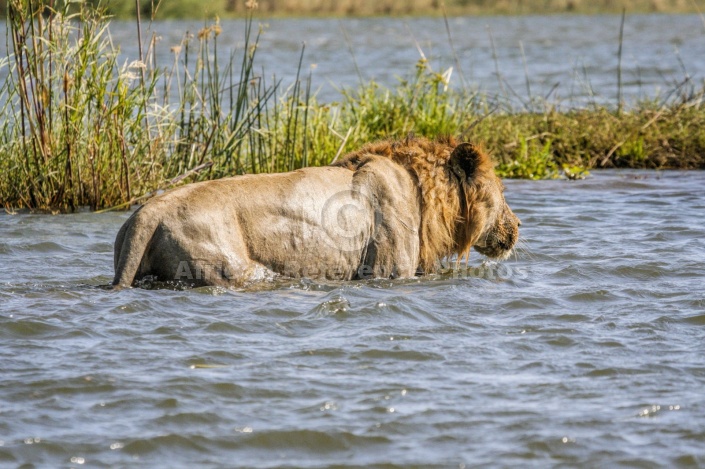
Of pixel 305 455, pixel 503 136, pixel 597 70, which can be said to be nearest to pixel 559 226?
pixel 503 136

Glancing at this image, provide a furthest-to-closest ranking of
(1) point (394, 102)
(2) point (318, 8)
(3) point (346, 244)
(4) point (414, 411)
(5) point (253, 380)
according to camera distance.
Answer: (2) point (318, 8), (1) point (394, 102), (3) point (346, 244), (5) point (253, 380), (4) point (414, 411)

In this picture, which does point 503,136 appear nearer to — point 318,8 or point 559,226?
point 559,226

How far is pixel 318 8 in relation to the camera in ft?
170

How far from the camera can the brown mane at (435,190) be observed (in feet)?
22.8

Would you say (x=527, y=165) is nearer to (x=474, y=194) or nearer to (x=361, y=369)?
(x=474, y=194)

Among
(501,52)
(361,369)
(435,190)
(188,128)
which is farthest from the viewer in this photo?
(501,52)

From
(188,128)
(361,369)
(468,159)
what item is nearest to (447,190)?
(468,159)

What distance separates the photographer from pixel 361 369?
16.8ft

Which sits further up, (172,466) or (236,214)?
(236,214)

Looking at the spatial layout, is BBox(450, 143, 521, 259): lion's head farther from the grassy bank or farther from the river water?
the grassy bank

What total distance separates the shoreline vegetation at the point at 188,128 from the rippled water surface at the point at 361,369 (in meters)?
1.35

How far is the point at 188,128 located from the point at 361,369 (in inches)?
193

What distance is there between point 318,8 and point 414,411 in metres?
48.7

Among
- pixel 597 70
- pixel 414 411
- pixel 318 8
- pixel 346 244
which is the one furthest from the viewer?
pixel 318 8
